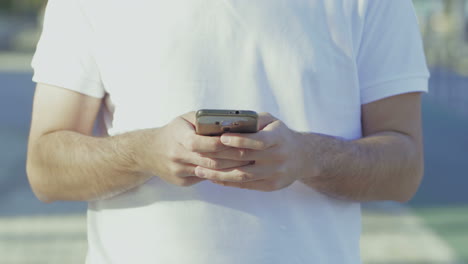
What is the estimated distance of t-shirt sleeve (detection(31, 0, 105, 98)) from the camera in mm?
2184

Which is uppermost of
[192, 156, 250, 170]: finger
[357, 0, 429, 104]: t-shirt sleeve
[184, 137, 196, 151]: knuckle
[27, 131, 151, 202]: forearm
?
[357, 0, 429, 104]: t-shirt sleeve

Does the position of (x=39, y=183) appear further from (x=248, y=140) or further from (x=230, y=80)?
(x=248, y=140)

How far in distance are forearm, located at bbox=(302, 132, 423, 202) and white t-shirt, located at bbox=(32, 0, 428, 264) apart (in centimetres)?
8

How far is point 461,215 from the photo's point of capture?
293 inches

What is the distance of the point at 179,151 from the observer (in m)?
1.86

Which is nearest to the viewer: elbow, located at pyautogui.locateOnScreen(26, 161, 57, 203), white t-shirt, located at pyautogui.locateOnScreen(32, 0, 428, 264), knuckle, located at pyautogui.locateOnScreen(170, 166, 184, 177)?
knuckle, located at pyautogui.locateOnScreen(170, 166, 184, 177)

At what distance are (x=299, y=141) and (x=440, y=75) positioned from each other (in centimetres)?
1541

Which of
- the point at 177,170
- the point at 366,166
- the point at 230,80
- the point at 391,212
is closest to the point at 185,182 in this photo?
the point at 177,170

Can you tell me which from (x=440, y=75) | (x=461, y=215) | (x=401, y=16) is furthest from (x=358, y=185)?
(x=440, y=75)

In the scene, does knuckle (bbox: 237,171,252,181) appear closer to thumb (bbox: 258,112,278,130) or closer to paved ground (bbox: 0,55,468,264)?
thumb (bbox: 258,112,278,130)

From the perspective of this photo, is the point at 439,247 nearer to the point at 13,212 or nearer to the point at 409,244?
the point at 409,244

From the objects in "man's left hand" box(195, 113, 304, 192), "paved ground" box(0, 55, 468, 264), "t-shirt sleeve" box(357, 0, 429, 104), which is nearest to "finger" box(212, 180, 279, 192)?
"man's left hand" box(195, 113, 304, 192)

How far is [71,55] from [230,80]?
0.42m

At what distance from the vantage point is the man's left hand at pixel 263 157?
1.79 m
